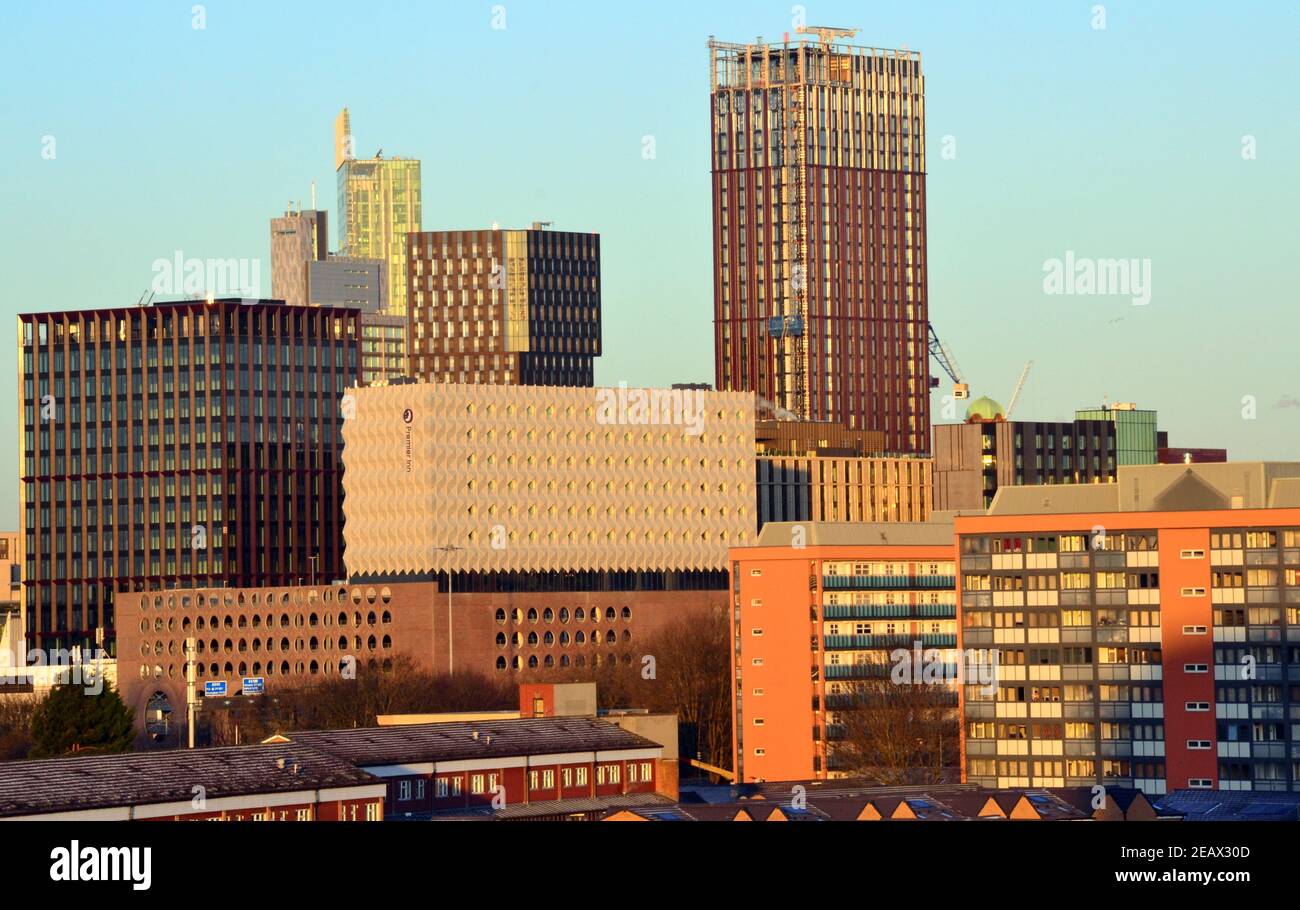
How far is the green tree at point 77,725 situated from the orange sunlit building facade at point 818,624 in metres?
45.4

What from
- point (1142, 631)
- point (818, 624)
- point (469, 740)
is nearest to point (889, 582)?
point (818, 624)

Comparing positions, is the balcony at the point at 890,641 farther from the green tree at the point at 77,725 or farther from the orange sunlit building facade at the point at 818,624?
the green tree at the point at 77,725

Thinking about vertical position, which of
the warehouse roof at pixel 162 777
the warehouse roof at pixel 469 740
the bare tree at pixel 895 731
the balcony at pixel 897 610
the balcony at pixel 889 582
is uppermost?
the balcony at pixel 889 582

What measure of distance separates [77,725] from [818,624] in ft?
182

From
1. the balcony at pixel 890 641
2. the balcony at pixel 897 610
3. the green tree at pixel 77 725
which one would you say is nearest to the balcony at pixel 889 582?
the balcony at pixel 897 610

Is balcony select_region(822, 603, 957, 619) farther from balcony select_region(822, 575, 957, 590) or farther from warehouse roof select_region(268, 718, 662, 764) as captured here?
warehouse roof select_region(268, 718, 662, 764)

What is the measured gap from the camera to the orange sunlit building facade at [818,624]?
606 ft

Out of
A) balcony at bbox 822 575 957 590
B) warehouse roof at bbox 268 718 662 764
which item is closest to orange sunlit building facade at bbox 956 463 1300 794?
balcony at bbox 822 575 957 590

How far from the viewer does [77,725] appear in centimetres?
17150

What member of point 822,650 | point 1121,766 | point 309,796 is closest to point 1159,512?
point 1121,766

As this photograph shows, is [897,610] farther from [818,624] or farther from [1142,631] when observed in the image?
[1142,631]
